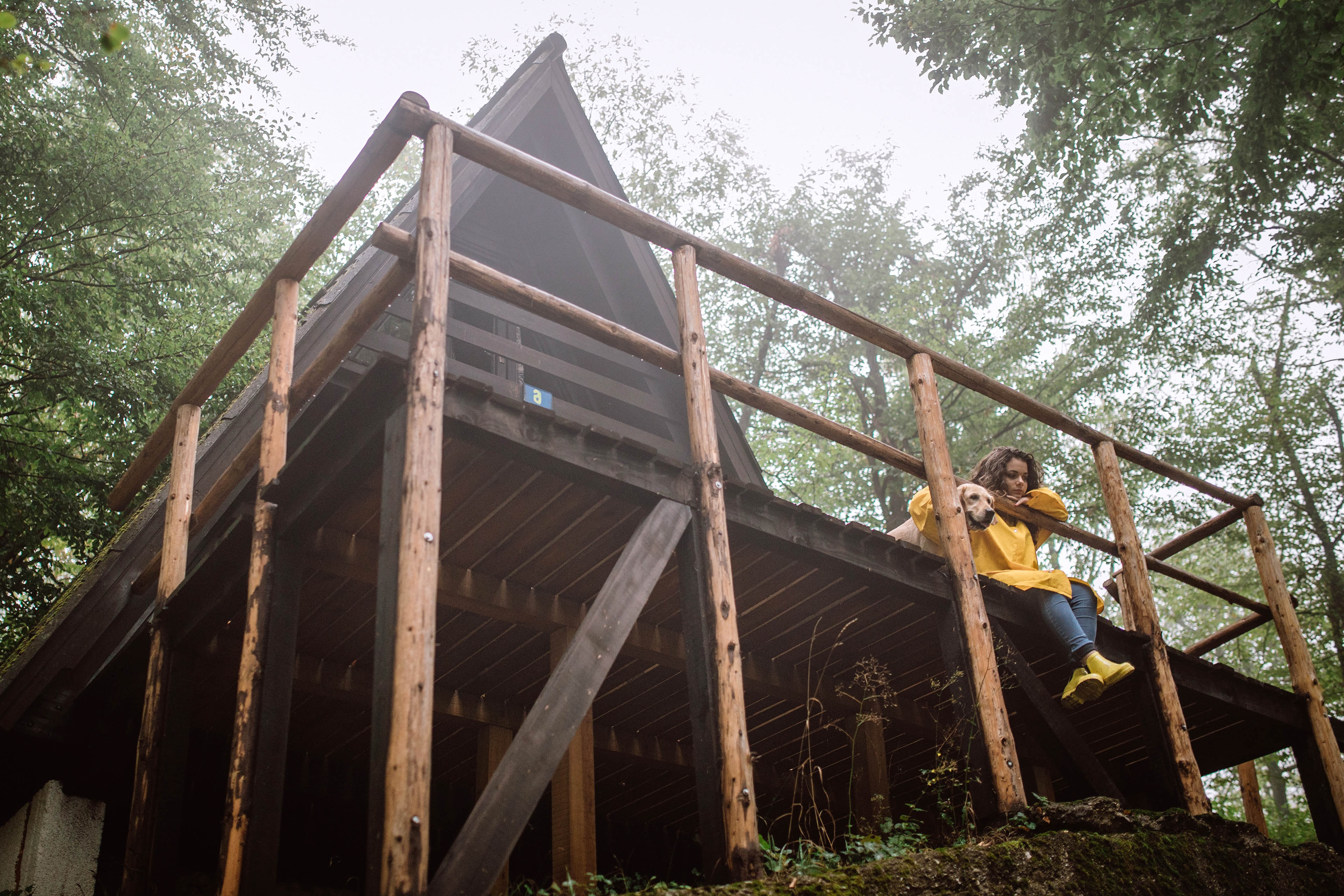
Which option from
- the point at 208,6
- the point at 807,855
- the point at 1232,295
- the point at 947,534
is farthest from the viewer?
the point at 1232,295

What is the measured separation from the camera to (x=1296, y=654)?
7293 millimetres

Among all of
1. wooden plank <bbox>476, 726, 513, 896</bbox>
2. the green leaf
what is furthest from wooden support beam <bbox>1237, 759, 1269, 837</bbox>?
the green leaf

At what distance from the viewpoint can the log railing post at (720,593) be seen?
12.1 ft

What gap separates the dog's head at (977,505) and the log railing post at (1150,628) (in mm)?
1123

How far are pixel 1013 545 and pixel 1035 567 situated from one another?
0.19 m

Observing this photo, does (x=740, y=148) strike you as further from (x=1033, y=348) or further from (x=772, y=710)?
(x=772, y=710)

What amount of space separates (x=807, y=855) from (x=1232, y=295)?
16851 mm

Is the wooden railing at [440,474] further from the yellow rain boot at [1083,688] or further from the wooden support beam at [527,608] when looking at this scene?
the yellow rain boot at [1083,688]

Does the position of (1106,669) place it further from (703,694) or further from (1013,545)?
(703,694)

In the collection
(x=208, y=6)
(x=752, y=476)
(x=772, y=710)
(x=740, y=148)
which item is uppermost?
(x=740, y=148)

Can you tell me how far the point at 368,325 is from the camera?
193 inches

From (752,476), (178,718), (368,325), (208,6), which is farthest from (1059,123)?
(208,6)

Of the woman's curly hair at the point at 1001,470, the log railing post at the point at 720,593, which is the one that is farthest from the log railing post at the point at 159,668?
the woman's curly hair at the point at 1001,470

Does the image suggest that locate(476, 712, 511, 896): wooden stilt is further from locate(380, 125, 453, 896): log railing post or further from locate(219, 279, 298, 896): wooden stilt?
locate(380, 125, 453, 896): log railing post
